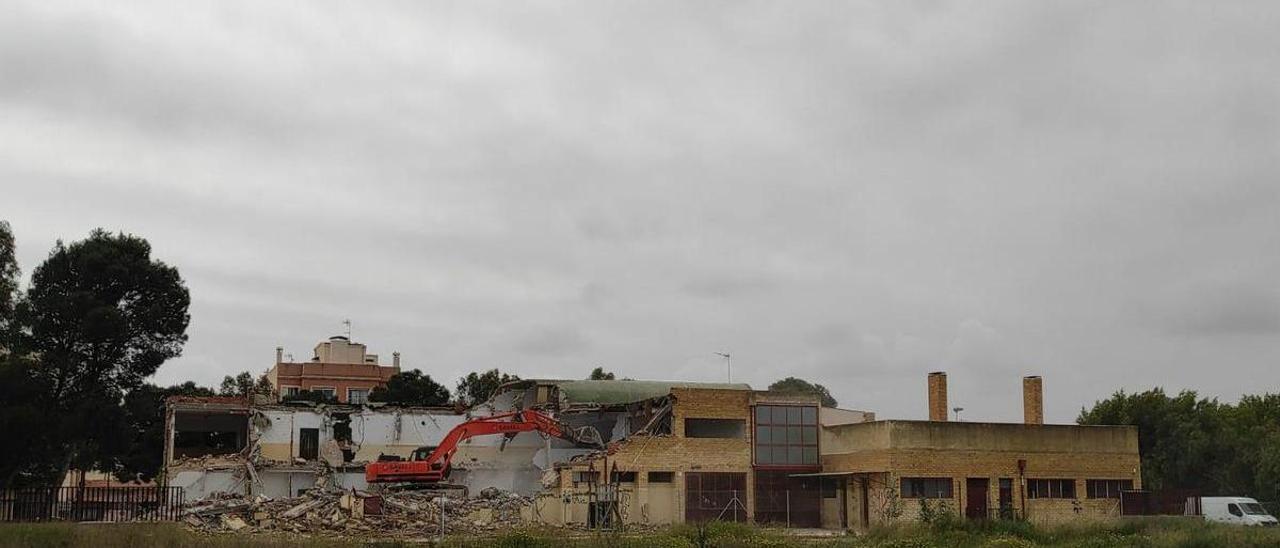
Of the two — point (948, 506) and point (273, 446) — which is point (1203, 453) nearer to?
point (948, 506)

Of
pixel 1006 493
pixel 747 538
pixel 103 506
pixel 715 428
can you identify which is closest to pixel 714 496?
pixel 715 428

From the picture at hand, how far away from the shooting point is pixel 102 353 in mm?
59250

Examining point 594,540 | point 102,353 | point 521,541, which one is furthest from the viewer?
point 102,353

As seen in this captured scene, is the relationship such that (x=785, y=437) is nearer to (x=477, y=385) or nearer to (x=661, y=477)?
Answer: (x=661, y=477)

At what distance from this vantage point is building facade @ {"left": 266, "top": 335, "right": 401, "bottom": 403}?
90.6 metres

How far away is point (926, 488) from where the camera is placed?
5038 centimetres

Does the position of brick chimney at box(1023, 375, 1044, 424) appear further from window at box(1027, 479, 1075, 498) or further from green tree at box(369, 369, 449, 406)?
green tree at box(369, 369, 449, 406)

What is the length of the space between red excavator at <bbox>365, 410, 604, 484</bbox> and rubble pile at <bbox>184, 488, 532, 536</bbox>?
1.39m

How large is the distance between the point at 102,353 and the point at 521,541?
35.6 metres

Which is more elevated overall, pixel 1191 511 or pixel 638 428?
pixel 638 428

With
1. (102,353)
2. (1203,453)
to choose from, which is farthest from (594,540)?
(1203,453)

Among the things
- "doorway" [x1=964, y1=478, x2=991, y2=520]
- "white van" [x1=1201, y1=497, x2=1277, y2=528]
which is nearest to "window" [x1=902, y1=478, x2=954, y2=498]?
"doorway" [x1=964, y1=478, x2=991, y2=520]

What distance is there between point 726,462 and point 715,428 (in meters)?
2.55

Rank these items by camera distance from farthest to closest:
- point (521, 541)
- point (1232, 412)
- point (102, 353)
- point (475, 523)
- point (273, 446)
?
1. point (1232, 412)
2. point (102, 353)
3. point (273, 446)
4. point (475, 523)
5. point (521, 541)
